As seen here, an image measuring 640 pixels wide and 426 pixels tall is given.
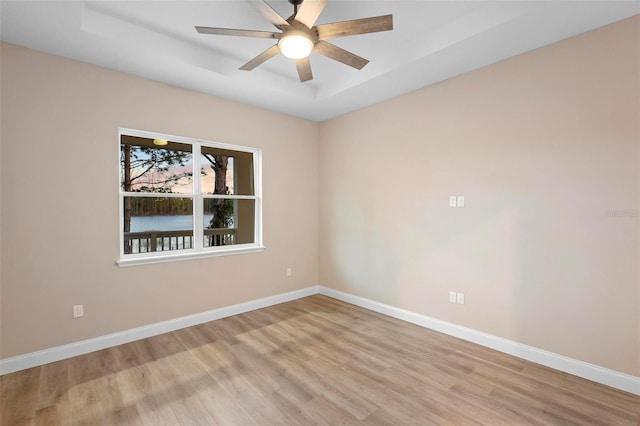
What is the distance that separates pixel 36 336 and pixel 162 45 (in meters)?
2.83

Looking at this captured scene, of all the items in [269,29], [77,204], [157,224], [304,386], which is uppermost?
[269,29]

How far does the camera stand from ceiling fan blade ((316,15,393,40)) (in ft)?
6.32

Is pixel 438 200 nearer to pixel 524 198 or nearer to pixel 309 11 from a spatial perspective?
pixel 524 198

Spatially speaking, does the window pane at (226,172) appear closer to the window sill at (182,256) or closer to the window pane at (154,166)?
the window pane at (154,166)

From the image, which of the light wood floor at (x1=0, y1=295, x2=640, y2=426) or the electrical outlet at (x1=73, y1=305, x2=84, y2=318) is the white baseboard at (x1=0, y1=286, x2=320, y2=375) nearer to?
the light wood floor at (x1=0, y1=295, x2=640, y2=426)

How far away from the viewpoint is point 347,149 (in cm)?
441

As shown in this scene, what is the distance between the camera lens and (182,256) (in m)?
3.47

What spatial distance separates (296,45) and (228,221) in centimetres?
253

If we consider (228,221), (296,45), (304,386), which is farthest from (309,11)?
(228,221)

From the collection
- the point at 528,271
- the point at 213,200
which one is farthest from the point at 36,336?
the point at 528,271

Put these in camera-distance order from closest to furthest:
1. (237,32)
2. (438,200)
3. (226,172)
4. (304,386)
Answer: (237,32), (304,386), (438,200), (226,172)

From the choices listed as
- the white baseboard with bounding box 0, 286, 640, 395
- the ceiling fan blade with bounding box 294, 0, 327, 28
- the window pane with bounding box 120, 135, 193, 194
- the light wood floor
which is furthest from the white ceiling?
the light wood floor

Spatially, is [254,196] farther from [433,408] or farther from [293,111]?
[433,408]

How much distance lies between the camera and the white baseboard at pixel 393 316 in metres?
2.34
